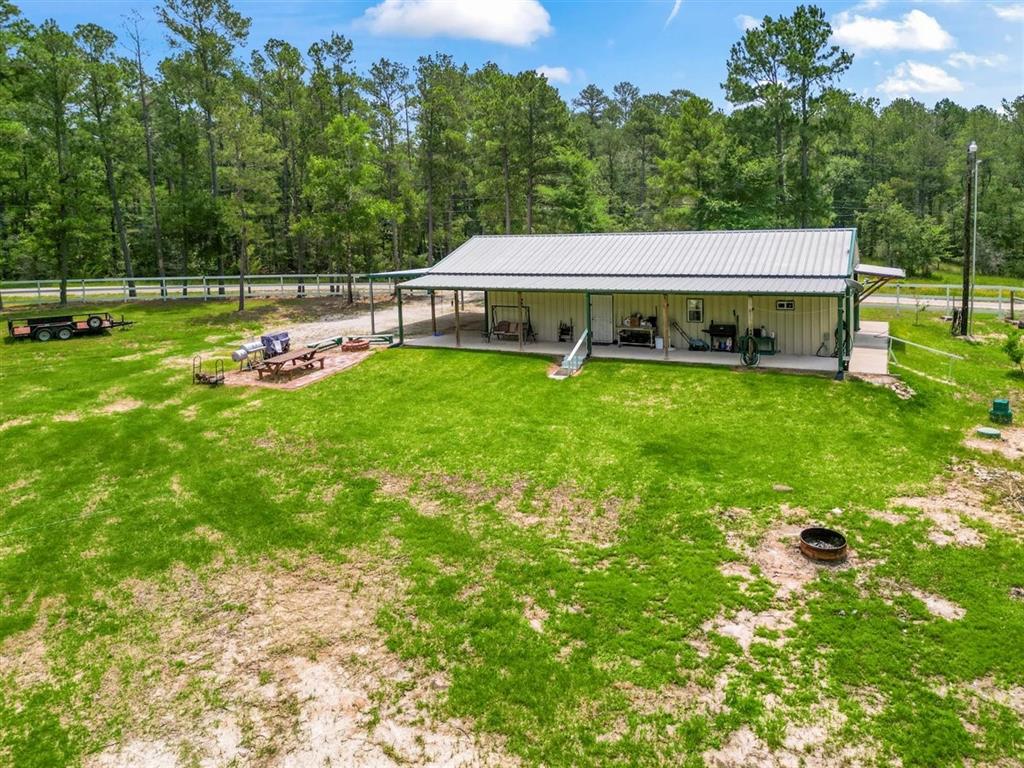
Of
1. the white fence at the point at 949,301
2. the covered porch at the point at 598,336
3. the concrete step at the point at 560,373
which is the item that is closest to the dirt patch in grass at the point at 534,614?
the concrete step at the point at 560,373

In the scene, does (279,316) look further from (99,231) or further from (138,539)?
(138,539)

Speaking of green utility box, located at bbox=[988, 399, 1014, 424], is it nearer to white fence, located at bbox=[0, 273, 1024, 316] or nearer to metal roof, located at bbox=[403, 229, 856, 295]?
metal roof, located at bbox=[403, 229, 856, 295]

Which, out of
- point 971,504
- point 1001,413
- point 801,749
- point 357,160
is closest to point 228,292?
point 357,160

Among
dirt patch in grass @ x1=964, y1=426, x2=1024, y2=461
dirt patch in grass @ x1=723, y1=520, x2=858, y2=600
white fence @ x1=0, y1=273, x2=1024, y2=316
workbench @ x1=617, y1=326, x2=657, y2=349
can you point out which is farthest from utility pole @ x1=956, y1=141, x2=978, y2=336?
dirt patch in grass @ x1=723, y1=520, x2=858, y2=600

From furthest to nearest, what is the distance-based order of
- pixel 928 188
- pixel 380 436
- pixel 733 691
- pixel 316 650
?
pixel 928 188 → pixel 380 436 → pixel 316 650 → pixel 733 691

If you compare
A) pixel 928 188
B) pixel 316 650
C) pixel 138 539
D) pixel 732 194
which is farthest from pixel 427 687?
pixel 928 188

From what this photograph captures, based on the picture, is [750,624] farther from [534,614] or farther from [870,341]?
[870,341]
